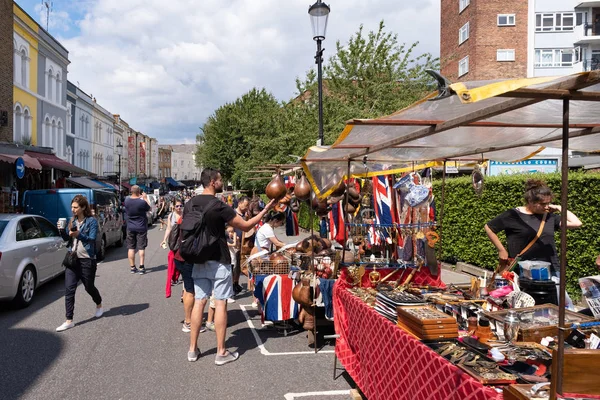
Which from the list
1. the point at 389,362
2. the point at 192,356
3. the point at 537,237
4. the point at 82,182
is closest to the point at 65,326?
the point at 192,356

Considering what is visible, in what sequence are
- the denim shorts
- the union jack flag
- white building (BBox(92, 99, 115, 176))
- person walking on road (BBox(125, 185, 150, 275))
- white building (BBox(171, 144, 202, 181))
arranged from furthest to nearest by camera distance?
white building (BBox(171, 144, 202, 181)) < white building (BBox(92, 99, 115, 176)) < person walking on road (BBox(125, 185, 150, 275)) < the union jack flag < the denim shorts

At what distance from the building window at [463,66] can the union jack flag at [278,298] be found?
28.1 m

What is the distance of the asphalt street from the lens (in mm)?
4199

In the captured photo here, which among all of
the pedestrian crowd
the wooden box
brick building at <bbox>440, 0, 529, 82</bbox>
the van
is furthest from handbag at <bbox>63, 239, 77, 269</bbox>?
brick building at <bbox>440, 0, 529, 82</bbox>

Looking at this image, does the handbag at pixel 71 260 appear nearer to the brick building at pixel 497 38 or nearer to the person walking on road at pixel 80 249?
the person walking on road at pixel 80 249

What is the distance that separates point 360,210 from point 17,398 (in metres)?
4.60

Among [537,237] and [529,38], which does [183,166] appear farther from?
[537,237]

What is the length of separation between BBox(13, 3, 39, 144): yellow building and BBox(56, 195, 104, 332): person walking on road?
18444mm

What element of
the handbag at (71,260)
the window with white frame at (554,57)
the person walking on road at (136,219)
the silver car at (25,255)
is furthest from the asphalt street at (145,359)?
the window with white frame at (554,57)

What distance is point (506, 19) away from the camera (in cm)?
2808

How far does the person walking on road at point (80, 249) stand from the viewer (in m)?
5.91

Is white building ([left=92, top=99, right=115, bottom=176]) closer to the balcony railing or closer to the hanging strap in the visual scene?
the balcony railing

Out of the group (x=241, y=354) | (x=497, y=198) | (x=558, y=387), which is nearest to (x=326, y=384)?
(x=241, y=354)

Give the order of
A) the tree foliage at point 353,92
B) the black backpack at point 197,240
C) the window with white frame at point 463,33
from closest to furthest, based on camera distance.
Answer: the black backpack at point 197,240 < the tree foliage at point 353,92 < the window with white frame at point 463,33
